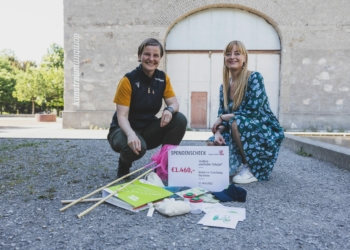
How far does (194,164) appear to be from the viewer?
2.78 meters

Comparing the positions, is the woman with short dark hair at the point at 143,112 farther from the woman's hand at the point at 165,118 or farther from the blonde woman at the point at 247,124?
the blonde woman at the point at 247,124

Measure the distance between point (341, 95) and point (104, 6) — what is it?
861 cm

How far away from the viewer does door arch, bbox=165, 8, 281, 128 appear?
10883 millimetres

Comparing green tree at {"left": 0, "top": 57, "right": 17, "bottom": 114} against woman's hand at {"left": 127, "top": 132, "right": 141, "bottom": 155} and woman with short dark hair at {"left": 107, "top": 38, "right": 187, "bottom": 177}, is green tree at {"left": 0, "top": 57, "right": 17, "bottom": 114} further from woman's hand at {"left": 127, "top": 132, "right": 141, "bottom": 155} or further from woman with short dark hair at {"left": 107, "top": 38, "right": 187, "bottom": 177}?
woman's hand at {"left": 127, "top": 132, "right": 141, "bottom": 155}

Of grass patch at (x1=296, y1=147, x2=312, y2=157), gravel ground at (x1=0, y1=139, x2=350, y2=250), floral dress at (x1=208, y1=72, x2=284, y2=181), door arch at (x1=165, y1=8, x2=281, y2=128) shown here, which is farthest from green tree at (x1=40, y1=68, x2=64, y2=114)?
floral dress at (x1=208, y1=72, x2=284, y2=181)

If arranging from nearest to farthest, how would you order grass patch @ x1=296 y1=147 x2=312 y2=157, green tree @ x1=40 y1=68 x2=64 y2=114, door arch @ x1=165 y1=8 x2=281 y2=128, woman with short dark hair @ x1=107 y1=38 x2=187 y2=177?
woman with short dark hair @ x1=107 y1=38 x2=187 y2=177
grass patch @ x1=296 y1=147 x2=312 y2=157
door arch @ x1=165 y1=8 x2=281 y2=128
green tree @ x1=40 y1=68 x2=64 y2=114

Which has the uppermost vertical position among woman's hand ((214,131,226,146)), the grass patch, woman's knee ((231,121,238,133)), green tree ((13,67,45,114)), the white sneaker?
green tree ((13,67,45,114))

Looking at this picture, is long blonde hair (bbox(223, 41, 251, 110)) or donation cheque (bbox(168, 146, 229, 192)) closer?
donation cheque (bbox(168, 146, 229, 192))

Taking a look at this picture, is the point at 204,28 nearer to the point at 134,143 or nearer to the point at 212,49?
the point at 212,49

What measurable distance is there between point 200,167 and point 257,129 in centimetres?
72

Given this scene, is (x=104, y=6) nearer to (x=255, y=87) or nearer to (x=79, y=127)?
(x=79, y=127)

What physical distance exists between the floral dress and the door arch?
8021 mm

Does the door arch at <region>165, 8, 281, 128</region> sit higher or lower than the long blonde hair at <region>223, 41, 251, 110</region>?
higher

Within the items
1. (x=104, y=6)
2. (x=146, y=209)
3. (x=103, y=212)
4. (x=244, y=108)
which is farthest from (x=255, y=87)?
(x=104, y=6)
